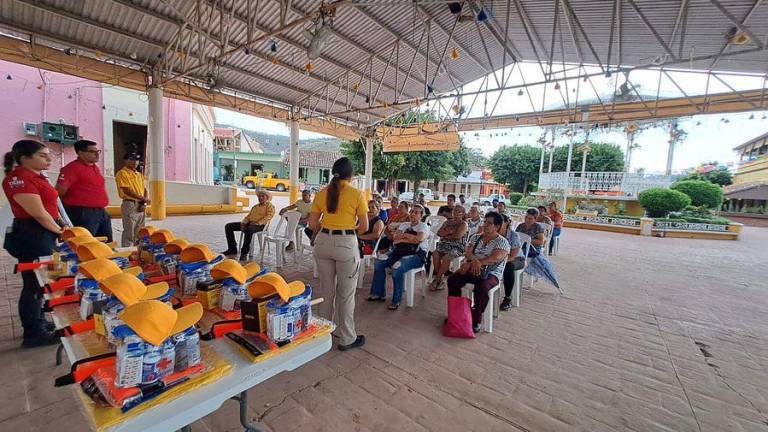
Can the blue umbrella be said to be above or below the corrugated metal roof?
below

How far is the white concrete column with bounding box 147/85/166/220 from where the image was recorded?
8.06 m

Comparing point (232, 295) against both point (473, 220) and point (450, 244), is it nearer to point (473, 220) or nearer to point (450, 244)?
point (450, 244)

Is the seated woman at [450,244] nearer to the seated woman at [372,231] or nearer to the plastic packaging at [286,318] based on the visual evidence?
the seated woman at [372,231]

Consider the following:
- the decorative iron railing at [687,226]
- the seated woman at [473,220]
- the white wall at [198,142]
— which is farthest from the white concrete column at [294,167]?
the decorative iron railing at [687,226]

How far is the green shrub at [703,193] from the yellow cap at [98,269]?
1868cm

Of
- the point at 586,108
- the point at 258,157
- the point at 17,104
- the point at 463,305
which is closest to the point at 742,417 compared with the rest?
the point at 463,305

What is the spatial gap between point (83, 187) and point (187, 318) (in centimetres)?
280

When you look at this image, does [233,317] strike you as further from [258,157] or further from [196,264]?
[258,157]

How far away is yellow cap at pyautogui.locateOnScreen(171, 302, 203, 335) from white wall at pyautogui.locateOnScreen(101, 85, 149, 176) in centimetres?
1299

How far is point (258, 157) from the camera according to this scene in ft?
101

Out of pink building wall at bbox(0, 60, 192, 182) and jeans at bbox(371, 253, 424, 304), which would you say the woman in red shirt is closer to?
jeans at bbox(371, 253, 424, 304)


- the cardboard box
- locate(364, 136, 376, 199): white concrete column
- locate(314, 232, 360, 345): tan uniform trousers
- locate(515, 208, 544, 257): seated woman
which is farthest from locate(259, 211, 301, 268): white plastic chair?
locate(364, 136, 376, 199): white concrete column

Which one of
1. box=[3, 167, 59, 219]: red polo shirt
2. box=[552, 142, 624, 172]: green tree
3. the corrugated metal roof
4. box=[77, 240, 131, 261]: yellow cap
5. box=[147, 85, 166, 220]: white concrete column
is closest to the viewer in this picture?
box=[77, 240, 131, 261]: yellow cap

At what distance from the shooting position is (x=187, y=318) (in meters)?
1.05
